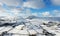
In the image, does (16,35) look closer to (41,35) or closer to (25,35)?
(25,35)

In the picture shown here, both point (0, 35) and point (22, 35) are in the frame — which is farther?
point (22, 35)

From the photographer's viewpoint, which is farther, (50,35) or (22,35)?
(22,35)

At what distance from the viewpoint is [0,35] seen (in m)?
11.6

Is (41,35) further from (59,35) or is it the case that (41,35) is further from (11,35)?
(11,35)

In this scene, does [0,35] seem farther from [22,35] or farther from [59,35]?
[59,35]

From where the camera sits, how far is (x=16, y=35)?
12.1m

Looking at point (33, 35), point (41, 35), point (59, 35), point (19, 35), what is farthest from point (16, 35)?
point (59, 35)

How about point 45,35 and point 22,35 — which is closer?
point 45,35

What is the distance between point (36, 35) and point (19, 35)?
2.21m

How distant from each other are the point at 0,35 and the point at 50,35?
6.00 m

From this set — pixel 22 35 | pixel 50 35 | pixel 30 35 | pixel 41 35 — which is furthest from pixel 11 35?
pixel 50 35

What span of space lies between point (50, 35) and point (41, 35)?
107 cm

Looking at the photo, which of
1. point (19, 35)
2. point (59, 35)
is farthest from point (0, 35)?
point (59, 35)

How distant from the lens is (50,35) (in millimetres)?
11531
